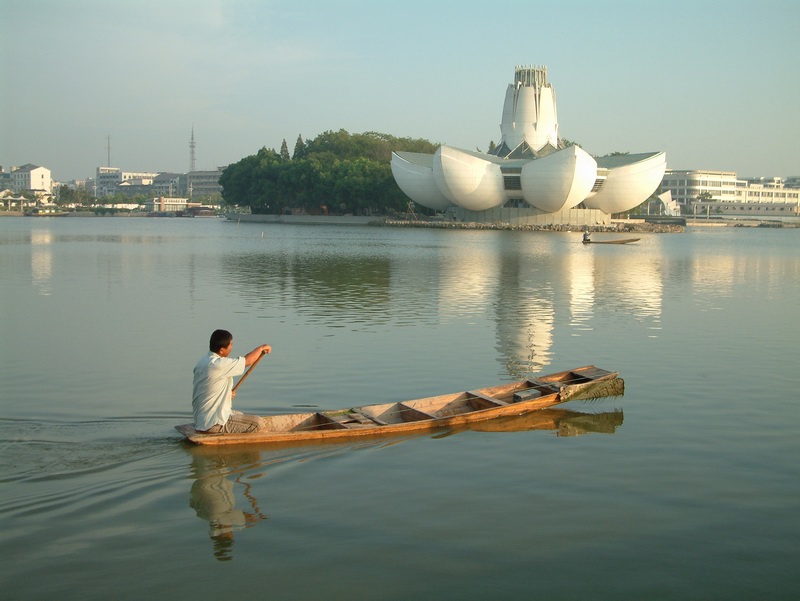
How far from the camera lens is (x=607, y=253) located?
124 feet

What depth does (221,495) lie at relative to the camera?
21.5 ft

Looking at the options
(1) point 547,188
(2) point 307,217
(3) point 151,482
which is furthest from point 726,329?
(2) point 307,217

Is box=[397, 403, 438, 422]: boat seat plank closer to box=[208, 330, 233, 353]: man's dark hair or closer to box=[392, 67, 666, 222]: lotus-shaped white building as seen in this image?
box=[208, 330, 233, 353]: man's dark hair

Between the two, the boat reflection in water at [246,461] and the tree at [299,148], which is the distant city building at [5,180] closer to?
the tree at [299,148]

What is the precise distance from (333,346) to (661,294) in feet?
36.4

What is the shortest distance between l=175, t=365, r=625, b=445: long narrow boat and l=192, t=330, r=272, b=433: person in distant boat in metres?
0.11

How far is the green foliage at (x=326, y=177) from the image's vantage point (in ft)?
257

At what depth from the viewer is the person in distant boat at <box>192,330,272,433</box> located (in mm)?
7211

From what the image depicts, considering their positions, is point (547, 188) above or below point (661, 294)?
above

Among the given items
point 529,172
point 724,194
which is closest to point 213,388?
point 529,172

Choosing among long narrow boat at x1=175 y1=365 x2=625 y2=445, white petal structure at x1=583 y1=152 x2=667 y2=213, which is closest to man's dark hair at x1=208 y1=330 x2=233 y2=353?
long narrow boat at x1=175 y1=365 x2=625 y2=445

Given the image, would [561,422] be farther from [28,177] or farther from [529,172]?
[28,177]

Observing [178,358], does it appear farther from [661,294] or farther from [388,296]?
[661,294]

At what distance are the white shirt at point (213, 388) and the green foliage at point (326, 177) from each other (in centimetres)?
7053
